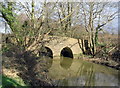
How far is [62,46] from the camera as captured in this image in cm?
1730

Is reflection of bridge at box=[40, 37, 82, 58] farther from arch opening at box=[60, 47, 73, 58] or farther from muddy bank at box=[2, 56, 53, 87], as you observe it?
muddy bank at box=[2, 56, 53, 87]

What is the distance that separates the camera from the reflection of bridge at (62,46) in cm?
1680

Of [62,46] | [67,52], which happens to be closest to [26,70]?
[62,46]

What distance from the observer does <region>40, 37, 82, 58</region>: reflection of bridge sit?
55.1 ft

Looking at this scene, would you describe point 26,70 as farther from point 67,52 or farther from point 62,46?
point 67,52

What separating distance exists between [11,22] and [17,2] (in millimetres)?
1636

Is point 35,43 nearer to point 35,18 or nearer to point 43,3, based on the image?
point 35,18

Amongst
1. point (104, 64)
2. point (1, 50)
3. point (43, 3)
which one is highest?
point (43, 3)

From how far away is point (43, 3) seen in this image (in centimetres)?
1016

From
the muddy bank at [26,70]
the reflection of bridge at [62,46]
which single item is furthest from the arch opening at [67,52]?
the muddy bank at [26,70]

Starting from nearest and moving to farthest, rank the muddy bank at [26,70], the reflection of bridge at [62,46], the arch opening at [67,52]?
the muddy bank at [26,70] < the reflection of bridge at [62,46] < the arch opening at [67,52]

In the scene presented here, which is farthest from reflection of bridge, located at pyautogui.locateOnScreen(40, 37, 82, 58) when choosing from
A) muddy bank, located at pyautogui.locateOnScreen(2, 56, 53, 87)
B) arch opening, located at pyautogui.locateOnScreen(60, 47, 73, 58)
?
muddy bank, located at pyautogui.locateOnScreen(2, 56, 53, 87)

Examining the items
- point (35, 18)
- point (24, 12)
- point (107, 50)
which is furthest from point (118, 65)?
point (24, 12)

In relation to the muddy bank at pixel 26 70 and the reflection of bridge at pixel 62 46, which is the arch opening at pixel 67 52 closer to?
the reflection of bridge at pixel 62 46
